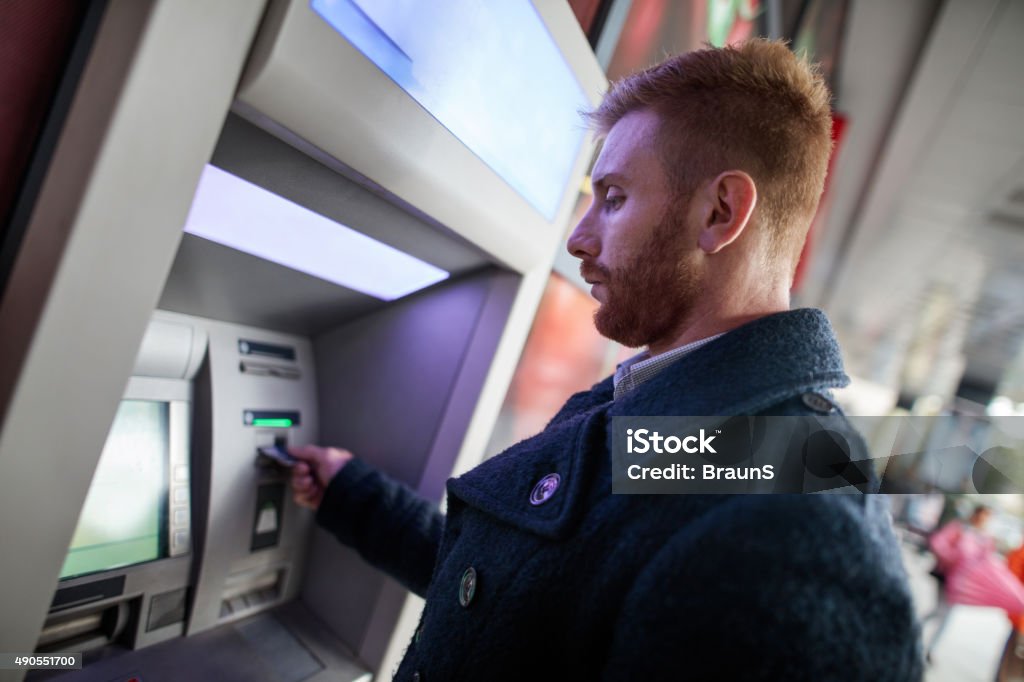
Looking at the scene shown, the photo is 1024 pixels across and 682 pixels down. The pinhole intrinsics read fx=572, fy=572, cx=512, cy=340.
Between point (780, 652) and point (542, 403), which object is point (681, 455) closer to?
point (780, 652)

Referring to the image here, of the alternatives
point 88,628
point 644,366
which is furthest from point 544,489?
point 88,628

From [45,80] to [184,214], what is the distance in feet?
0.74

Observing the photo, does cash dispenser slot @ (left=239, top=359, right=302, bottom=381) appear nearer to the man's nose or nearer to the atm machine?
the atm machine

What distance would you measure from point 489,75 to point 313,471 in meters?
1.00

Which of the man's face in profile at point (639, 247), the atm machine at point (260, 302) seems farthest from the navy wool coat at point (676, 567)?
the atm machine at point (260, 302)

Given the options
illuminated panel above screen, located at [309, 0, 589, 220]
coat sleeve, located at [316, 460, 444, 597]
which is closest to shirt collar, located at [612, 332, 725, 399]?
illuminated panel above screen, located at [309, 0, 589, 220]

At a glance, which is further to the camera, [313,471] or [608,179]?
[313,471]

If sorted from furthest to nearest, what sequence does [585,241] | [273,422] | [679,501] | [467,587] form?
1. [273,422]
2. [585,241]
3. [467,587]
4. [679,501]

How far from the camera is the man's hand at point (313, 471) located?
1.38 meters

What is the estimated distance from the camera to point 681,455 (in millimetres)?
751

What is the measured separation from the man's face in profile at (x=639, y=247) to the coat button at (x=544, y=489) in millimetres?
326

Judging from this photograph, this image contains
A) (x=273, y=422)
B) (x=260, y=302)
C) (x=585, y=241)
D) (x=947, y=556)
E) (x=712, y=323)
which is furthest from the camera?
(x=947, y=556)

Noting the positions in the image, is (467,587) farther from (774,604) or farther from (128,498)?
(128,498)

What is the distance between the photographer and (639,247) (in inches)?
39.1
